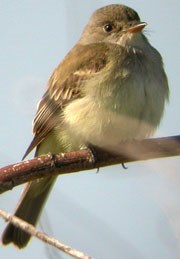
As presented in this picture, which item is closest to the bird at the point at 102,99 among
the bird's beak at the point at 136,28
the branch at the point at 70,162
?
the bird's beak at the point at 136,28

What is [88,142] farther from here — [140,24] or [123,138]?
[140,24]

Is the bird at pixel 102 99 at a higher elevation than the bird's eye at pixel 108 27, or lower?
lower

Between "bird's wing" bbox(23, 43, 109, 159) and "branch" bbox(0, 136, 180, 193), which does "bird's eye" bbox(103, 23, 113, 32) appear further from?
"branch" bbox(0, 136, 180, 193)

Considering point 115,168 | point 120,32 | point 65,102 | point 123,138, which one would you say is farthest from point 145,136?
point 115,168

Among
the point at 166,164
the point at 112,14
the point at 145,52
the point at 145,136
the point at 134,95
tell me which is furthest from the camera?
the point at 112,14

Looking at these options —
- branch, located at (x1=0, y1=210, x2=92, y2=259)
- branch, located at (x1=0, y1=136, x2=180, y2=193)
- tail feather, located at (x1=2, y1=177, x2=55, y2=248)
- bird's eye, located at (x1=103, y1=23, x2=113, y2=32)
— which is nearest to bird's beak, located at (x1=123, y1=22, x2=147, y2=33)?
bird's eye, located at (x1=103, y1=23, x2=113, y2=32)

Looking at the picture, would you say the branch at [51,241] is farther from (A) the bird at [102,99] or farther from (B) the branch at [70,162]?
(A) the bird at [102,99]

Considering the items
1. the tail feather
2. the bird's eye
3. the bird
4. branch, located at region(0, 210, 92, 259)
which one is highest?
branch, located at region(0, 210, 92, 259)
